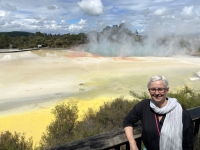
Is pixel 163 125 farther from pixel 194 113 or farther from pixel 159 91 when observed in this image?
pixel 194 113

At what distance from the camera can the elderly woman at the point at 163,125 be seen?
140 centimetres

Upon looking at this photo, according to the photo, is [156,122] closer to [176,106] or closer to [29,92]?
[176,106]

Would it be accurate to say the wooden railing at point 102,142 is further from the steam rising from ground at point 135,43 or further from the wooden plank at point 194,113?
the steam rising from ground at point 135,43

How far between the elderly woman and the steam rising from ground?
2478 centimetres

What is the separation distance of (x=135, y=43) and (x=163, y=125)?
3156 centimetres

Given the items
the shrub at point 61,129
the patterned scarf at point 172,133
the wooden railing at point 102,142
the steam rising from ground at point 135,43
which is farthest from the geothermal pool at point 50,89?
the steam rising from ground at point 135,43

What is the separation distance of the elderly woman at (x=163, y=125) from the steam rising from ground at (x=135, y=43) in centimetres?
2478

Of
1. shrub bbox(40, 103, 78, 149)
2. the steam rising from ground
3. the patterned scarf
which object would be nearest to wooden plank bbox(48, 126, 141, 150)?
the patterned scarf

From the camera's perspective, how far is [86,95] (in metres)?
8.67

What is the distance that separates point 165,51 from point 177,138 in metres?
28.8

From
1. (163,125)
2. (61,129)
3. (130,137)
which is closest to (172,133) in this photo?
(163,125)

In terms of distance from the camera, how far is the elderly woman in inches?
55.2

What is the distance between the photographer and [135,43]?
32.2 meters

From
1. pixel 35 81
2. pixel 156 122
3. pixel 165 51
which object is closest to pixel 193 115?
pixel 156 122
